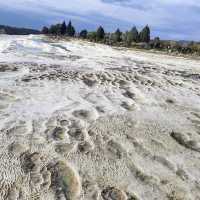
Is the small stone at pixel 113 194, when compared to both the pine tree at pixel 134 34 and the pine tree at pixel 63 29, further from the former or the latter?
the pine tree at pixel 63 29

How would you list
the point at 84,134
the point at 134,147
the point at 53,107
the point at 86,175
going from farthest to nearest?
the point at 53,107 < the point at 84,134 < the point at 134,147 < the point at 86,175

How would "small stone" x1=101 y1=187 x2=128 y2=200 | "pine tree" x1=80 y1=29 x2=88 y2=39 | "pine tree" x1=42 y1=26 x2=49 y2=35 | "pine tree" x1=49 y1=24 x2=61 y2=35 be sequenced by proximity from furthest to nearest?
"pine tree" x1=42 y1=26 x2=49 y2=35 → "pine tree" x1=49 y1=24 x2=61 y2=35 → "pine tree" x1=80 y1=29 x2=88 y2=39 → "small stone" x1=101 y1=187 x2=128 y2=200

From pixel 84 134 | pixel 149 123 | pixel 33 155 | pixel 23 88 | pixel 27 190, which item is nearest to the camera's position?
pixel 27 190

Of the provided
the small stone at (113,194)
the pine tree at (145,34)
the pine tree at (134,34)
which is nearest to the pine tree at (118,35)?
the pine tree at (134,34)

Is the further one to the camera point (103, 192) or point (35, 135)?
point (35, 135)

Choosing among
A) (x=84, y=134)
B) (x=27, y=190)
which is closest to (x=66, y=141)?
(x=84, y=134)

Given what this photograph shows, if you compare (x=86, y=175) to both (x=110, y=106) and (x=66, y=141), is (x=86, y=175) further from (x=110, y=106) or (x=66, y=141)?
(x=110, y=106)

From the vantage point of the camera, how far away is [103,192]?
13.9ft

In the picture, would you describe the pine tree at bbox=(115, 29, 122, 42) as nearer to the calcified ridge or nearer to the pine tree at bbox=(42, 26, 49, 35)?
the pine tree at bbox=(42, 26, 49, 35)

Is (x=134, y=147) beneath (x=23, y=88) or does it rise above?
above

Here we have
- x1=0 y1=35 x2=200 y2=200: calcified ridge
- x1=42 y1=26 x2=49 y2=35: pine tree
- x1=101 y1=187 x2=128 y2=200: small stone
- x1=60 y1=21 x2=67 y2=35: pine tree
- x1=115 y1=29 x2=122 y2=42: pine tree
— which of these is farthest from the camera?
x1=42 y1=26 x2=49 y2=35: pine tree

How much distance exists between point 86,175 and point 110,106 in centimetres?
329

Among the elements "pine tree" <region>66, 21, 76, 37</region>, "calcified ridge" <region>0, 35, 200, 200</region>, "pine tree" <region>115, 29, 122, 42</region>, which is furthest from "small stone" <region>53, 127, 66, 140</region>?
"pine tree" <region>66, 21, 76, 37</region>

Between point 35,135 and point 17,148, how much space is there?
53 cm
